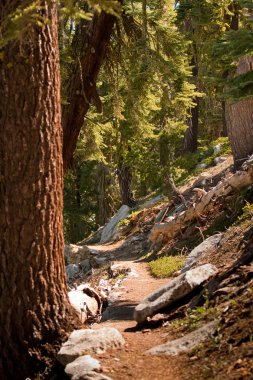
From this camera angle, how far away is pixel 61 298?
5.75 meters

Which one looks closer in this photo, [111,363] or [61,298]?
[111,363]

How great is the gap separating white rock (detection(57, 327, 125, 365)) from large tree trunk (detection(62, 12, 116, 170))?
4.46 metres

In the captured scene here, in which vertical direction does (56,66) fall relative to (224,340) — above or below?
above

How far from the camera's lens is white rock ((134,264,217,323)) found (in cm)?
660

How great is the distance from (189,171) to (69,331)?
17.1 metres

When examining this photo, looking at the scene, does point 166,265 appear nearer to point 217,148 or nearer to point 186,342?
point 186,342

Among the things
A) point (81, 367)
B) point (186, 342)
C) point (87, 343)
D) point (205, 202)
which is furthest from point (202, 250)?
point (81, 367)

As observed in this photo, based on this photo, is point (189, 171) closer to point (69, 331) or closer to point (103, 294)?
point (103, 294)

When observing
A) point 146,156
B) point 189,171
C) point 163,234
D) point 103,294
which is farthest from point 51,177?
point 189,171

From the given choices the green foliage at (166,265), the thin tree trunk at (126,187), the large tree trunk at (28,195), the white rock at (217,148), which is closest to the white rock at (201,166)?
the white rock at (217,148)

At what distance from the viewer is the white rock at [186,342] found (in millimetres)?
5105

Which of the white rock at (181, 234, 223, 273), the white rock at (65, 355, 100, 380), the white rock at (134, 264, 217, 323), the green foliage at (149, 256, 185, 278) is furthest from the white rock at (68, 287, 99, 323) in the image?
the white rock at (65, 355, 100, 380)

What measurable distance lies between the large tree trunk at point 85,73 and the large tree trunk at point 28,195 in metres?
3.26

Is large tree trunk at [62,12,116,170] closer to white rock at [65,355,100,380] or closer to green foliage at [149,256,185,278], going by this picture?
green foliage at [149,256,185,278]
